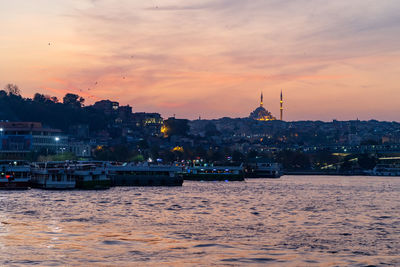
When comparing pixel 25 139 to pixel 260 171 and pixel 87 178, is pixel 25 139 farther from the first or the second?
pixel 87 178

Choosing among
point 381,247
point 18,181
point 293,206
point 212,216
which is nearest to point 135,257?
point 381,247

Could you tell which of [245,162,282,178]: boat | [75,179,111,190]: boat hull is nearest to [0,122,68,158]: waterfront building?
[245,162,282,178]: boat

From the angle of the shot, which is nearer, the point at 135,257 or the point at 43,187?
the point at 135,257

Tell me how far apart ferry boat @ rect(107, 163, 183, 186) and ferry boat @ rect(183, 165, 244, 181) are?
30.1 metres

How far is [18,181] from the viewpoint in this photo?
2995 inches

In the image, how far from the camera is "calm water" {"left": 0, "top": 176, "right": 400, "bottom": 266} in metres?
28.0

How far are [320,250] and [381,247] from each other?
3487mm

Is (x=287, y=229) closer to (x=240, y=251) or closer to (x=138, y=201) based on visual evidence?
(x=240, y=251)

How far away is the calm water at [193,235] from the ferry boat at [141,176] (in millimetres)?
41184

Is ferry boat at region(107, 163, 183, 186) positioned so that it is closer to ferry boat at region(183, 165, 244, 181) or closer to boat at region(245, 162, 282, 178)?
ferry boat at region(183, 165, 244, 181)

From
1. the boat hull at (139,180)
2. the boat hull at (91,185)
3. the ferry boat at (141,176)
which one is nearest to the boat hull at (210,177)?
the ferry boat at (141,176)

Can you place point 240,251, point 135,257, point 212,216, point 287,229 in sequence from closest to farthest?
1. point 135,257
2. point 240,251
3. point 287,229
4. point 212,216

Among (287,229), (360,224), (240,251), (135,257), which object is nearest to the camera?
(135,257)

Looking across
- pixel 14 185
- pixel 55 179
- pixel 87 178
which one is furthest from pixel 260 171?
pixel 14 185
